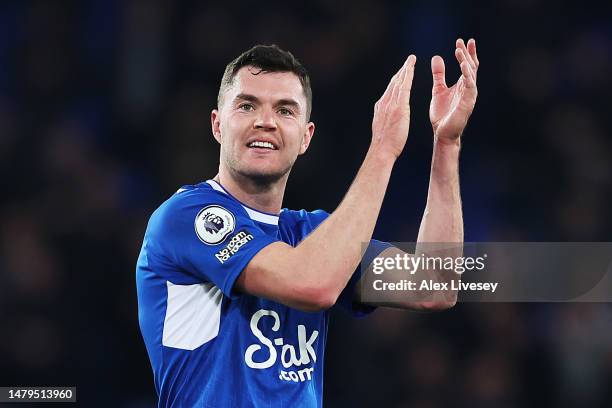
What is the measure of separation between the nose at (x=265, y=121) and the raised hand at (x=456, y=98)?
2.33ft

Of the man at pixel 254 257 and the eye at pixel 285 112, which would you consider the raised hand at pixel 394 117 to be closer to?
the man at pixel 254 257

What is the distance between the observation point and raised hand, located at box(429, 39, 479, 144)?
3.51m

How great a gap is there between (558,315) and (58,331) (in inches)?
137

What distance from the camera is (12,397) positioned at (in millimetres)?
5840

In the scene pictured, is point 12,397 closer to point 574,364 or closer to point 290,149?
point 290,149

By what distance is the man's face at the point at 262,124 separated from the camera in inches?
129

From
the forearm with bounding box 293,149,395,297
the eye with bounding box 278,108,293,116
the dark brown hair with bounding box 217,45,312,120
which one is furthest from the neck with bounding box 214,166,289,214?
the forearm with bounding box 293,149,395,297

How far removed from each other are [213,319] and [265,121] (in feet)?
2.34

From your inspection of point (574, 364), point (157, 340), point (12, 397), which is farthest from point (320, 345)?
point (574, 364)

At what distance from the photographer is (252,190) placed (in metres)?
3.38

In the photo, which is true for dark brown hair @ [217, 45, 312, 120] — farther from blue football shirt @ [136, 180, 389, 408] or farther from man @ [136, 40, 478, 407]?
blue football shirt @ [136, 180, 389, 408]

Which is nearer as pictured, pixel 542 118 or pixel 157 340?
pixel 157 340

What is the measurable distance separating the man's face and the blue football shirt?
169 millimetres

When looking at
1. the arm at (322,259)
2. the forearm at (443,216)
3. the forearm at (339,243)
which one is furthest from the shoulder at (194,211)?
the forearm at (443,216)
